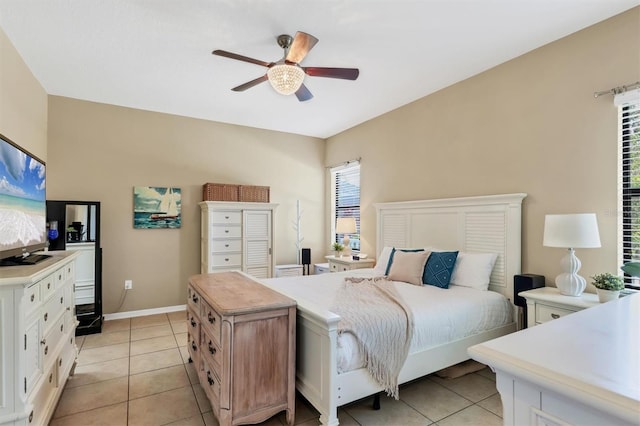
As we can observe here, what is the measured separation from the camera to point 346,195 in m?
5.55

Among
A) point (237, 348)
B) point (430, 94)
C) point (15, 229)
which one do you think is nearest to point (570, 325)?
point (237, 348)

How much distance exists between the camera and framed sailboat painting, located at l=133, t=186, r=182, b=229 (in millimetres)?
4414

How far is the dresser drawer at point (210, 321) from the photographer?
2.01 meters

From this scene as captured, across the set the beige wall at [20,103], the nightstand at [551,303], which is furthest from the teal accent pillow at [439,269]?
the beige wall at [20,103]

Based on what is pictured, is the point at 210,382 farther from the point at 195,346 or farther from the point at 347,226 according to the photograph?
the point at 347,226

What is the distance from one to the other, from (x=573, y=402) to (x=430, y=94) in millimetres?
3729

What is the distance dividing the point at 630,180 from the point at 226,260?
14.1 feet

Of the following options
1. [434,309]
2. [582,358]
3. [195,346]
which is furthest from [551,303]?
[195,346]

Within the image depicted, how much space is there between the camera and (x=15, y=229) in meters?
1.99

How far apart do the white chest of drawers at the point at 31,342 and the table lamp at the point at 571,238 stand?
3263mm

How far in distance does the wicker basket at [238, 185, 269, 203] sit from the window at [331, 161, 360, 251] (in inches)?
53.3

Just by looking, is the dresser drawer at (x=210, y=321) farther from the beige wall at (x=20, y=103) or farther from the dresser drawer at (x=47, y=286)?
the beige wall at (x=20, y=103)

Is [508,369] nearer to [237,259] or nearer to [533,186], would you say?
[533,186]

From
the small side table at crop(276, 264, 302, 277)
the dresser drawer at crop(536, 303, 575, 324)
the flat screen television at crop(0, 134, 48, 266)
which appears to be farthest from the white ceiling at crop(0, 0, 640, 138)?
the small side table at crop(276, 264, 302, 277)
